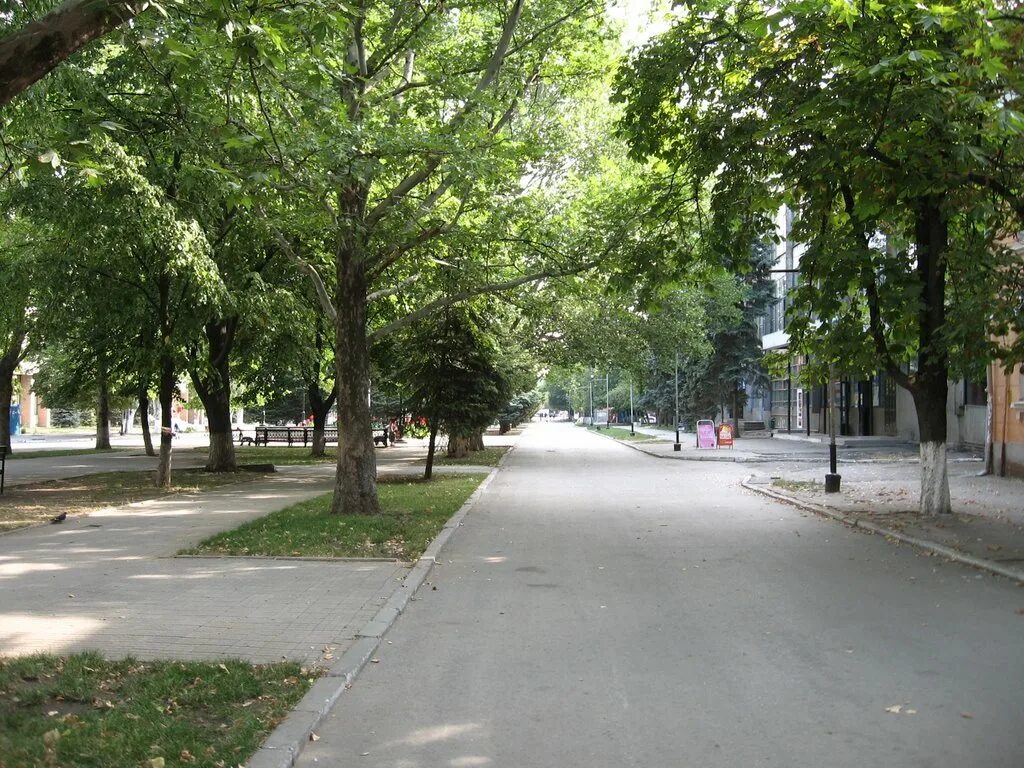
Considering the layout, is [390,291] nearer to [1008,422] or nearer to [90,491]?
[90,491]

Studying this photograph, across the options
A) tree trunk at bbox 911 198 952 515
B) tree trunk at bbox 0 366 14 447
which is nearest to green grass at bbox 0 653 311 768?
tree trunk at bbox 911 198 952 515

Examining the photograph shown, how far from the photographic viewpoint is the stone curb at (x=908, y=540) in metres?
8.18

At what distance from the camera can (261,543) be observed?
9953 mm

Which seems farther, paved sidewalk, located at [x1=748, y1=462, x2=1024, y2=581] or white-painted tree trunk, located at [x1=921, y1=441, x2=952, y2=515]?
white-painted tree trunk, located at [x1=921, y1=441, x2=952, y2=515]

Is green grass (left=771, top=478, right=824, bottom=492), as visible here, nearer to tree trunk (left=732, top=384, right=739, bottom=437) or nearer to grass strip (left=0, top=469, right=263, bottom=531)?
grass strip (left=0, top=469, right=263, bottom=531)

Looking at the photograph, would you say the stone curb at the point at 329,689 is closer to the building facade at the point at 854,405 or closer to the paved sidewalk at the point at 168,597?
the paved sidewalk at the point at 168,597

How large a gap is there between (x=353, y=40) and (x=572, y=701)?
1018cm

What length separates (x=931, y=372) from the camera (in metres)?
11.9

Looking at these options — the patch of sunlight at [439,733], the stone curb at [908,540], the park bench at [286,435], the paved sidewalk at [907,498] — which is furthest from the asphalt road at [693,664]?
the park bench at [286,435]

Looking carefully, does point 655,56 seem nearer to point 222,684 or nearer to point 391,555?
point 391,555

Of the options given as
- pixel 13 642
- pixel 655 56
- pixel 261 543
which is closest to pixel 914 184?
pixel 655 56

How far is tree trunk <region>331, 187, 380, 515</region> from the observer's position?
41.0ft

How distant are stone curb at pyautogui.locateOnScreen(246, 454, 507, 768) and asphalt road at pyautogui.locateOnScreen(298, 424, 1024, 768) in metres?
0.09

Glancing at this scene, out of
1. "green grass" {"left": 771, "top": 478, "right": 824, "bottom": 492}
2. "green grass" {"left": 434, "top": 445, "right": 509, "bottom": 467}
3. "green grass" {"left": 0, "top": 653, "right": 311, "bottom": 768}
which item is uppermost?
"green grass" {"left": 0, "top": 653, "right": 311, "bottom": 768}
